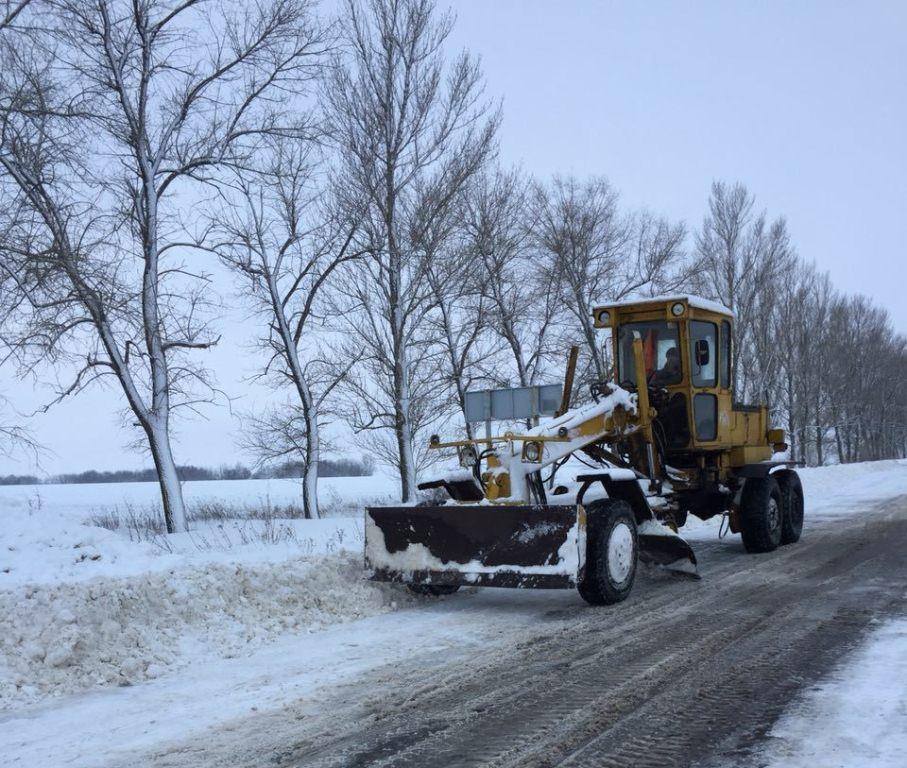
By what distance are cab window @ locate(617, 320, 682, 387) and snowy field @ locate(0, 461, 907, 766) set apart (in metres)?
3.23

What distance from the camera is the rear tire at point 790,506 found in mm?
12070

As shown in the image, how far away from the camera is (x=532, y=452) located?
8.26m

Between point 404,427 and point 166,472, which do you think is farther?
point 404,427

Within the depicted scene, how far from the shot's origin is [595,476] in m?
8.22

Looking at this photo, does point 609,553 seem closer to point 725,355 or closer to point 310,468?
point 725,355

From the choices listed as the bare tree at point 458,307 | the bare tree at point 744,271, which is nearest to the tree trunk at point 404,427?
the bare tree at point 458,307

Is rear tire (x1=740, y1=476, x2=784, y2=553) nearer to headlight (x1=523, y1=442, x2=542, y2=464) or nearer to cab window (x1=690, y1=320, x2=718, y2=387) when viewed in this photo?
cab window (x1=690, y1=320, x2=718, y2=387)

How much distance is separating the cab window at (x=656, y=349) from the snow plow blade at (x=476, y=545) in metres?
3.46

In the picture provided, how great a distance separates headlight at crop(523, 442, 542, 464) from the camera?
27.1 feet

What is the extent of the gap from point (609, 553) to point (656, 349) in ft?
11.5

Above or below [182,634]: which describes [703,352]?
above

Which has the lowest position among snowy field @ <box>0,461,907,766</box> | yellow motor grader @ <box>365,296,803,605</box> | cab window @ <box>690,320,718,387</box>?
snowy field @ <box>0,461,907,766</box>

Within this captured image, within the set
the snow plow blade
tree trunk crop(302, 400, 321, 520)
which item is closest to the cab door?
the snow plow blade

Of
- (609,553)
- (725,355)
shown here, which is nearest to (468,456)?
(609,553)
